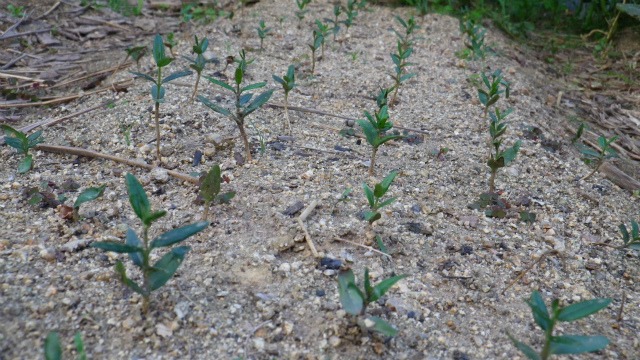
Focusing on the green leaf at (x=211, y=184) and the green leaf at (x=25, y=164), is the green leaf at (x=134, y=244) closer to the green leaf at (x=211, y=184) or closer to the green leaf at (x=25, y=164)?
the green leaf at (x=211, y=184)

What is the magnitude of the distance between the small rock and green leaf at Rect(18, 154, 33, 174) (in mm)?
490

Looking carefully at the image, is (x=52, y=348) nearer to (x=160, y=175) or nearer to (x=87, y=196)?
(x=87, y=196)

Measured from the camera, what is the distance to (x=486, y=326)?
189cm

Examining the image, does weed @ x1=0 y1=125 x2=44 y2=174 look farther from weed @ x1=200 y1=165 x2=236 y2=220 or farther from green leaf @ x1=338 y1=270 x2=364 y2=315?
green leaf @ x1=338 y1=270 x2=364 y2=315

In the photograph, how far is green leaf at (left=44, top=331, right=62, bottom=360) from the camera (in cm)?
145

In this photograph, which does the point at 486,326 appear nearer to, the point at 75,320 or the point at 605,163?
the point at 75,320

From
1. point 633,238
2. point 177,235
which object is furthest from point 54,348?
point 633,238

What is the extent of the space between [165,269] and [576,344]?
1092mm

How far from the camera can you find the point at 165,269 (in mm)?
1691

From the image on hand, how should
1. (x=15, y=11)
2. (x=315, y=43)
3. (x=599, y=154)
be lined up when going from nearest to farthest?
(x=599, y=154) → (x=315, y=43) → (x=15, y=11)

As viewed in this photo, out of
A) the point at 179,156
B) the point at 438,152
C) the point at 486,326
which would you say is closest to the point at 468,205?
the point at 438,152

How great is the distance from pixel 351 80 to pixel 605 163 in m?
1.41

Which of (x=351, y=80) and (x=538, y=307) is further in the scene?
(x=351, y=80)

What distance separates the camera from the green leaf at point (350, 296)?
1.67 metres
